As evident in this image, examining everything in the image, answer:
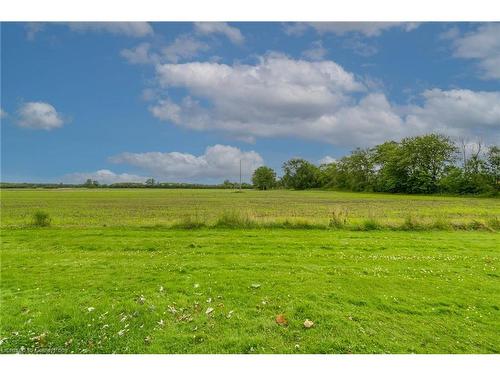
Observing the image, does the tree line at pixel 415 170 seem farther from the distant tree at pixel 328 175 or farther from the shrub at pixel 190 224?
the shrub at pixel 190 224

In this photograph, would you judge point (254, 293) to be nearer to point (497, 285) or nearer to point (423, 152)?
point (497, 285)

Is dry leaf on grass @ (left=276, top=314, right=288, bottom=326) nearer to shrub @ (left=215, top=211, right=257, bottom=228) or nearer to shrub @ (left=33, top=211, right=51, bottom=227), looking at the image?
shrub @ (left=215, top=211, right=257, bottom=228)

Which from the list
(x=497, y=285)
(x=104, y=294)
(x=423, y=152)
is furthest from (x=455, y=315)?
(x=423, y=152)

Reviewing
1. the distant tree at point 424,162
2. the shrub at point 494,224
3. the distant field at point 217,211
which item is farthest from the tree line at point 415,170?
the shrub at point 494,224

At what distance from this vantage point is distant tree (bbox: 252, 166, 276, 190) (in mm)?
169250

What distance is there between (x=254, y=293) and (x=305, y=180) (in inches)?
6162

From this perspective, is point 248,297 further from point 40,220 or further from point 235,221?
point 40,220

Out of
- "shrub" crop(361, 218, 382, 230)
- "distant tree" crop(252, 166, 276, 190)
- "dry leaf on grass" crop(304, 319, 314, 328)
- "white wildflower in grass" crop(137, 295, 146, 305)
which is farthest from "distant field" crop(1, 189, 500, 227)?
"distant tree" crop(252, 166, 276, 190)

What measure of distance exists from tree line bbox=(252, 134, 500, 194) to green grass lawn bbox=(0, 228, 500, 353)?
265 ft

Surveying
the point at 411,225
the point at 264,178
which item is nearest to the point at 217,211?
the point at 411,225

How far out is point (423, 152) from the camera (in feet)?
321

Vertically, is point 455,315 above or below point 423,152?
below

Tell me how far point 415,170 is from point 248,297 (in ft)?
334

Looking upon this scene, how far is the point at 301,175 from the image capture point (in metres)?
163
